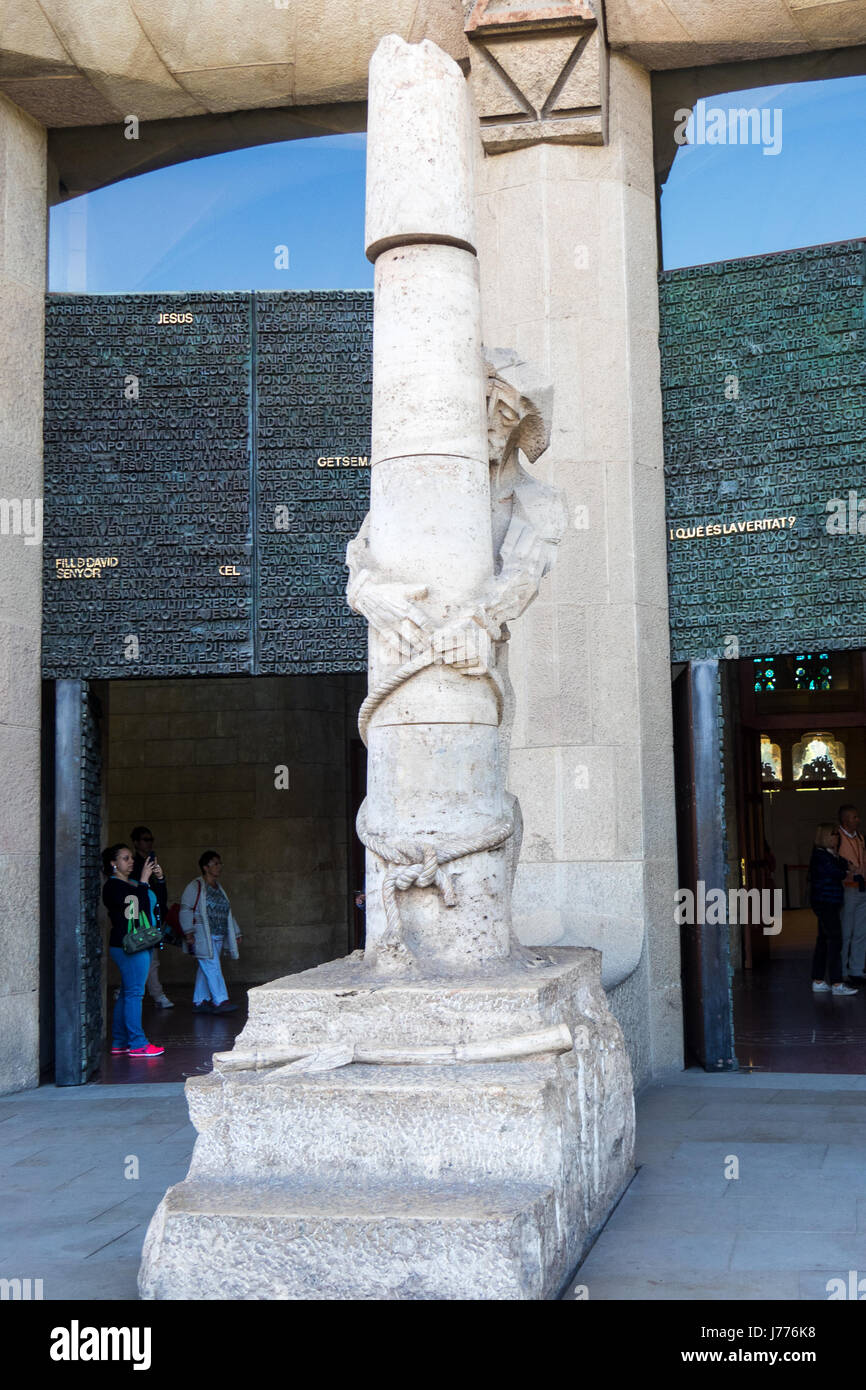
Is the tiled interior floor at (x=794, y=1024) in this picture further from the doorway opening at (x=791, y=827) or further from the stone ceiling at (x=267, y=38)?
the stone ceiling at (x=267, y=38)

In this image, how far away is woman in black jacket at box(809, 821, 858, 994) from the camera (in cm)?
1160

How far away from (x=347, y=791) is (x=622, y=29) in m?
8.18

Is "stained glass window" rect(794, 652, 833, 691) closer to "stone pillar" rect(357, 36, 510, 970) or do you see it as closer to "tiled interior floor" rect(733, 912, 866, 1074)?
"tiled interior floor" rect(733, 912, 866, 1074)

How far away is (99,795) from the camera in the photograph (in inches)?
373

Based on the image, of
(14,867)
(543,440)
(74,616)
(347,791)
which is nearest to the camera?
(543,440)

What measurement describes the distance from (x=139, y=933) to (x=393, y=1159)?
5275 mm

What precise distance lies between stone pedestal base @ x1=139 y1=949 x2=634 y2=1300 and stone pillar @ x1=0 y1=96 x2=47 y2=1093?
3.99 m

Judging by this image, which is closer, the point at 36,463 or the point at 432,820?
the point at 432,820

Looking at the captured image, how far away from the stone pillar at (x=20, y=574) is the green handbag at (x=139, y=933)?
0.66m

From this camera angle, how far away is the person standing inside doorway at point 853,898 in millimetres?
11836

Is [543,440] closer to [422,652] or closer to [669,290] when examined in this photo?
[422,652]

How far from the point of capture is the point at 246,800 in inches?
558

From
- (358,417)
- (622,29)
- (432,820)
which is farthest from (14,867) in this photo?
(622,29)

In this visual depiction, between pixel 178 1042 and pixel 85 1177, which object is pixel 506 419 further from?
pixel 178 1042
